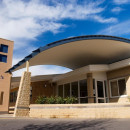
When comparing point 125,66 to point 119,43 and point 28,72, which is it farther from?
point 28,72

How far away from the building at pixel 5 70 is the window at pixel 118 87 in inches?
419

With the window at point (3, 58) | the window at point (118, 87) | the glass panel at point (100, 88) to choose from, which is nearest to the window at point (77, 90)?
the glass panel at point (100, 88)

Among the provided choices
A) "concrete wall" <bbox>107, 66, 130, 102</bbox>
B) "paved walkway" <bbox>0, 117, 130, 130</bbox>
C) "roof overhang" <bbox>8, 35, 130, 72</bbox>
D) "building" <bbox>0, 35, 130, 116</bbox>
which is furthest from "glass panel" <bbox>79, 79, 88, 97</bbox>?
"paved walkway" <bbox>0, 117, 130, 130</bbox>

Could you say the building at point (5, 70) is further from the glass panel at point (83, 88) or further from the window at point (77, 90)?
the glass panel at point (83, 88)

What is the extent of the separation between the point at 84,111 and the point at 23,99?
4.77 metres

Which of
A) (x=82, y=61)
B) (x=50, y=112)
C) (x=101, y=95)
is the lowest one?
(x=50, y=112)

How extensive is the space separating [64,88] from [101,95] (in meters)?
5.01

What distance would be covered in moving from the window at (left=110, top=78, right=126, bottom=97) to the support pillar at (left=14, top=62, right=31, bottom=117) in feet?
25.2

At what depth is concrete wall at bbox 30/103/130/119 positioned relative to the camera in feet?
34.4

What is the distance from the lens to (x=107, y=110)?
10570 millimetres

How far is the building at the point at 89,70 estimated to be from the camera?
13633 mm

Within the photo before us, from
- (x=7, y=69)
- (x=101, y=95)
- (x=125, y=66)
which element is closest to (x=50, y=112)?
(x=101, y=95)

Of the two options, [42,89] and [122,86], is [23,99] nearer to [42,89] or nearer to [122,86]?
[42,89]

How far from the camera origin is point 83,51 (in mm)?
16281
